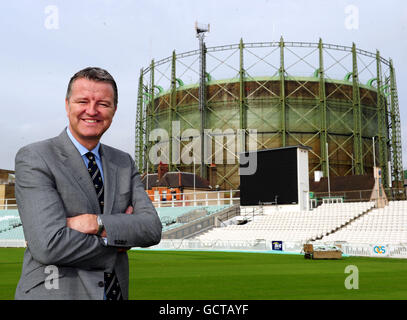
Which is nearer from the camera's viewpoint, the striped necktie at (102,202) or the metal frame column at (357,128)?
the striped necktie at (102,202)

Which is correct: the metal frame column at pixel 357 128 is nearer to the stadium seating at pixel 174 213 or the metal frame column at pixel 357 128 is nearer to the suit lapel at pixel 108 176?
the stadium seating at pixel 174 213

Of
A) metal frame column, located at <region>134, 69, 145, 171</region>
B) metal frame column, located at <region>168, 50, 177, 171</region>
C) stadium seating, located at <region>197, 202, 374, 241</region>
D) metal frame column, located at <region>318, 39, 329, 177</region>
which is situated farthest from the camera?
metal frame column, located at <region>134, 69, 145, 171</region>

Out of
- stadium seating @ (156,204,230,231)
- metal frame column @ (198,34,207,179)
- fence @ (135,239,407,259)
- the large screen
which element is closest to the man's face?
fence @ (135,239,407,259)

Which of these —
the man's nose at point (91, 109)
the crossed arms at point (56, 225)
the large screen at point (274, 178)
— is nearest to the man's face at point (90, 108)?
the man's nose at point (91, 109)

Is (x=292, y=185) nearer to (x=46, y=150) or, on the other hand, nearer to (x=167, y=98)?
(x=167, y=98)

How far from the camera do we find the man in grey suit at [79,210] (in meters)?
2.70

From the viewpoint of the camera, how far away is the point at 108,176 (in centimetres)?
305

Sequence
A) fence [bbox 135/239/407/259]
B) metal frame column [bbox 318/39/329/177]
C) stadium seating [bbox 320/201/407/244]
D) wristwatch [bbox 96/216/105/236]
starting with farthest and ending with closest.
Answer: metal frame column [bbox 318/39/329/177]
stadium seating [bbox 320/201/407/244]
fence [bbox 135/239/407/259]
wristwatch [bbox 96/216/105/236]

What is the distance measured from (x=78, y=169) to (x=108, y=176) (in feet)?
0.71

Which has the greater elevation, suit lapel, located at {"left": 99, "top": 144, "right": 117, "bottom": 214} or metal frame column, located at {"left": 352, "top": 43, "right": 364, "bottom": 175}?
metal frame column, located at {"left": 352, "top": 43, "right": 364, "bottom": 175}

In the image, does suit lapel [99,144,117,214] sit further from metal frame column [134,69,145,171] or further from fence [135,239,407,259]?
metal frame column [134,69,145,171]

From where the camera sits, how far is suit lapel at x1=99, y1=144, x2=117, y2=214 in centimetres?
298

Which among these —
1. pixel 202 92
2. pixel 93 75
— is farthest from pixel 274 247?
pixel 202 92

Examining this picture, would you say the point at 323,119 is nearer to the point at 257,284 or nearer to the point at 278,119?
the point at 278,119
